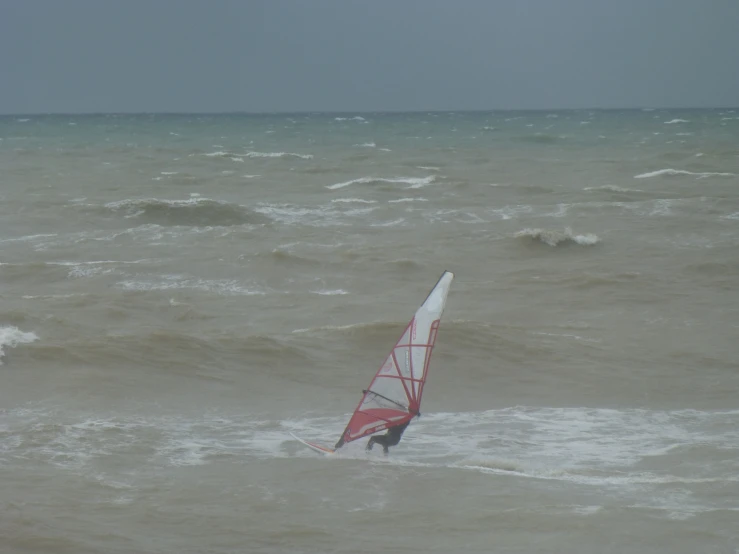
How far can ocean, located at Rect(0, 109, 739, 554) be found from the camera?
10.5m

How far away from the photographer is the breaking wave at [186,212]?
34062 mm

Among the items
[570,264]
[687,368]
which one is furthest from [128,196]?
[687,368]

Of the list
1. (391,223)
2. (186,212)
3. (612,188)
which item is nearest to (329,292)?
(391,223)

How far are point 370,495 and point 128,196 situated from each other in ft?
102

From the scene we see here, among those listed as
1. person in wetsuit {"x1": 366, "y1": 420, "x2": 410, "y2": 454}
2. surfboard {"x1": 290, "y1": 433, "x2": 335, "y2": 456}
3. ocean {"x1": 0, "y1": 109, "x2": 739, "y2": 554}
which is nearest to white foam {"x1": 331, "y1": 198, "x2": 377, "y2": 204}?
ocean {"x1": 0, "y1": 109, "x2": 739, "y2": 554}

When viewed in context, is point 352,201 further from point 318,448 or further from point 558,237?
point 318,448

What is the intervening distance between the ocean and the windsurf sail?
58cm

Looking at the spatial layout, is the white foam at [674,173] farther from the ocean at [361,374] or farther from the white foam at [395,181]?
the white foam at [395,181]

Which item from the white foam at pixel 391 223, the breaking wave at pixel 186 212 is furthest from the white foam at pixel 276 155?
the white foam at pixel 391 223

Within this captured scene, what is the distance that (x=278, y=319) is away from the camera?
20188 mm

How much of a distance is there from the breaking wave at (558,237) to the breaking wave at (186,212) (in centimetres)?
945

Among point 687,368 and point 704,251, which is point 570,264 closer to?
point 704,251

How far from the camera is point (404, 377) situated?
11867 millimetres

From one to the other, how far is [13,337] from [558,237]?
52.2ft
